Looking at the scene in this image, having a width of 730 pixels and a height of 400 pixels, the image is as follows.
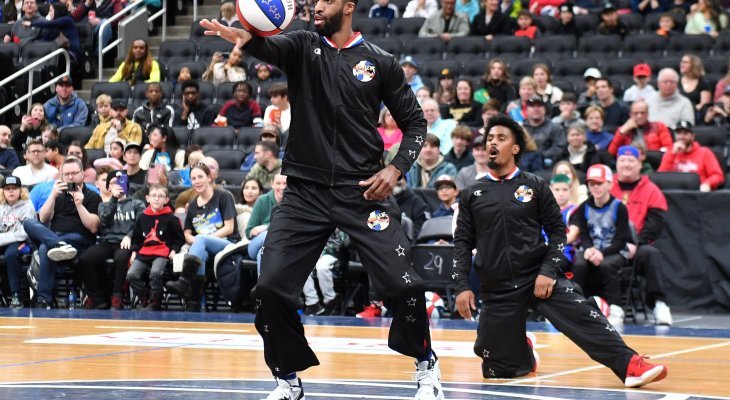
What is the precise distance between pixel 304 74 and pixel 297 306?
1021mm

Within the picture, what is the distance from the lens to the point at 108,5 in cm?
2042

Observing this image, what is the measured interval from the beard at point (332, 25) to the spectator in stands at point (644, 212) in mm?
6480

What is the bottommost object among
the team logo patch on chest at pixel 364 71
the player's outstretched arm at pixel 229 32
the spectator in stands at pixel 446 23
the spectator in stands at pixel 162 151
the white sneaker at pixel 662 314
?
the white sneaker at pixel 662 314

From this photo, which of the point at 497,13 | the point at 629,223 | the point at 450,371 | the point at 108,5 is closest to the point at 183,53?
the point at 108,5

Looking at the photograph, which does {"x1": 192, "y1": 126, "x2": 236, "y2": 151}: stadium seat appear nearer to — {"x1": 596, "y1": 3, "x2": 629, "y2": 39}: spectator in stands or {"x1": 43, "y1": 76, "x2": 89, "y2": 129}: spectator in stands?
{"x1": 43, "y1": 76, "x2": 89, "y2": 129}: spectator in stands

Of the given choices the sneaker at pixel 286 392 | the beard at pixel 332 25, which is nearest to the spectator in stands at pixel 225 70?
the beard at pixel 332 25

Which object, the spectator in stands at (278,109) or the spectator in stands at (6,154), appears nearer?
the spectator in stands at (278,109)

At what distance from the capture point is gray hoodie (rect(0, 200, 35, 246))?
43.9 ft

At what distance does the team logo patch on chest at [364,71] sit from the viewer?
214 inches

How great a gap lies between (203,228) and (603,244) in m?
4.10

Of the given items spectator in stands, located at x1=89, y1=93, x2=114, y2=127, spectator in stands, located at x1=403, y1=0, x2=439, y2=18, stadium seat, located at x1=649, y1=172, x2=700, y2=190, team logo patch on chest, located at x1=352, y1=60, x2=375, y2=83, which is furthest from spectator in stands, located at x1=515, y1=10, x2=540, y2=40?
team logo patch on chest, located at x1=352, y1=60, x2=375, y2=83

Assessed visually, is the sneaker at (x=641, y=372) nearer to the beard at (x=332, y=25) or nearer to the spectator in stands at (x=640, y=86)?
the beard at (x=332, y=25)

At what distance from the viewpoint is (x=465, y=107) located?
14742 mm

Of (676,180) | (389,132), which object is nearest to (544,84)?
(389,132)
